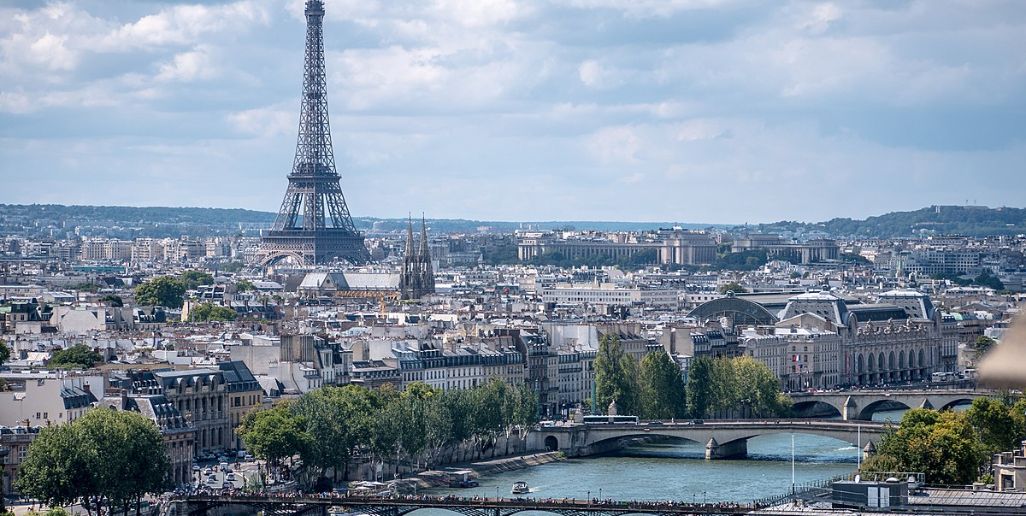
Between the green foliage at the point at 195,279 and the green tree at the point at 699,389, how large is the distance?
64.8m

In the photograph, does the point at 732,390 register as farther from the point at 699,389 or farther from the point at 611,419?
the point at 611,419

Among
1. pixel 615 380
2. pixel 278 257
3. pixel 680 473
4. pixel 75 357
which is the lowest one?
pixel 680 473

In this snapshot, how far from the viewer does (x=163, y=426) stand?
58.6 m

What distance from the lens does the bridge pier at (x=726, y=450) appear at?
70.6 meters

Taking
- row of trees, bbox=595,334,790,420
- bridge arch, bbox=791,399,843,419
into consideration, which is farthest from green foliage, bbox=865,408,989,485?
bridge arch, bbox=791,399,843,419

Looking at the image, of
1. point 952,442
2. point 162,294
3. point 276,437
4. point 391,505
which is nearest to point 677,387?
point 276,437

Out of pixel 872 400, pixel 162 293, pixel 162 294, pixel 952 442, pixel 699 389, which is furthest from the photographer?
pixel 162 293

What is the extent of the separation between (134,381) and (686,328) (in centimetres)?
3681

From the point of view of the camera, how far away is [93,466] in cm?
5025

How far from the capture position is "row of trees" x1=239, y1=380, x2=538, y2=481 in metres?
58.8

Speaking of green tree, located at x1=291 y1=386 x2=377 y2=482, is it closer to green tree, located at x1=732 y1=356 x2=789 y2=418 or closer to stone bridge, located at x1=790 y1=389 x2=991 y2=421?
green tree, located at x1=732 y1=356 x2=789 y2=418

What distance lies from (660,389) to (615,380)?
4.42ft

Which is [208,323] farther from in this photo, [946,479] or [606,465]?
[946,479]

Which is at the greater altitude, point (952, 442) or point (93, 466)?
point (952, 442)
